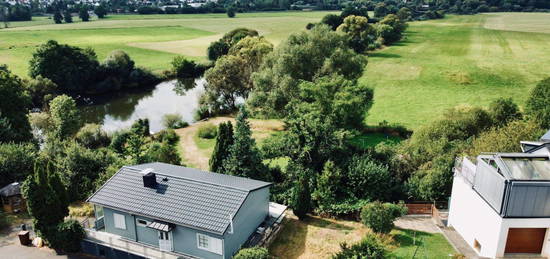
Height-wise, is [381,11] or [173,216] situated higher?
[381,11]

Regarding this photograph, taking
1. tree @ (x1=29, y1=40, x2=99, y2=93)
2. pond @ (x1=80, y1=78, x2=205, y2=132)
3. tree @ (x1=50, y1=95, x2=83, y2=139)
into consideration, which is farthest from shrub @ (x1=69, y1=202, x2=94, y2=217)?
tree @ (x1=29, y1=40, x2=99, y2=93)

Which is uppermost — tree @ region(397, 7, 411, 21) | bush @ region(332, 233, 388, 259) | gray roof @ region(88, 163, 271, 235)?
tree @ region(397, 7, 411, 21)

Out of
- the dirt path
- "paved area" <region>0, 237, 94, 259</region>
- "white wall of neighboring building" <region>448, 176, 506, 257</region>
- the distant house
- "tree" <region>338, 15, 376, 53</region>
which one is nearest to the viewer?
"white wall of neighboring building" <region>448, 176, 506, 257</region>

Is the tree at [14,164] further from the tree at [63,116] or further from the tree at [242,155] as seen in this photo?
the tree at [242,155]

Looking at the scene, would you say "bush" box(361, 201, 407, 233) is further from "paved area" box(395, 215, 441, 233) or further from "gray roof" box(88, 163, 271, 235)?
"gray roof" box(88, 163, 271, 235)

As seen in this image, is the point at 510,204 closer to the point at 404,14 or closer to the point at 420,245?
the point at 420,245

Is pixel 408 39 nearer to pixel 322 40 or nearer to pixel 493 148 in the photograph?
pixel 322 40

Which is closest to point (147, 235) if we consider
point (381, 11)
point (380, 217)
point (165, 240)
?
point (165, 240)
